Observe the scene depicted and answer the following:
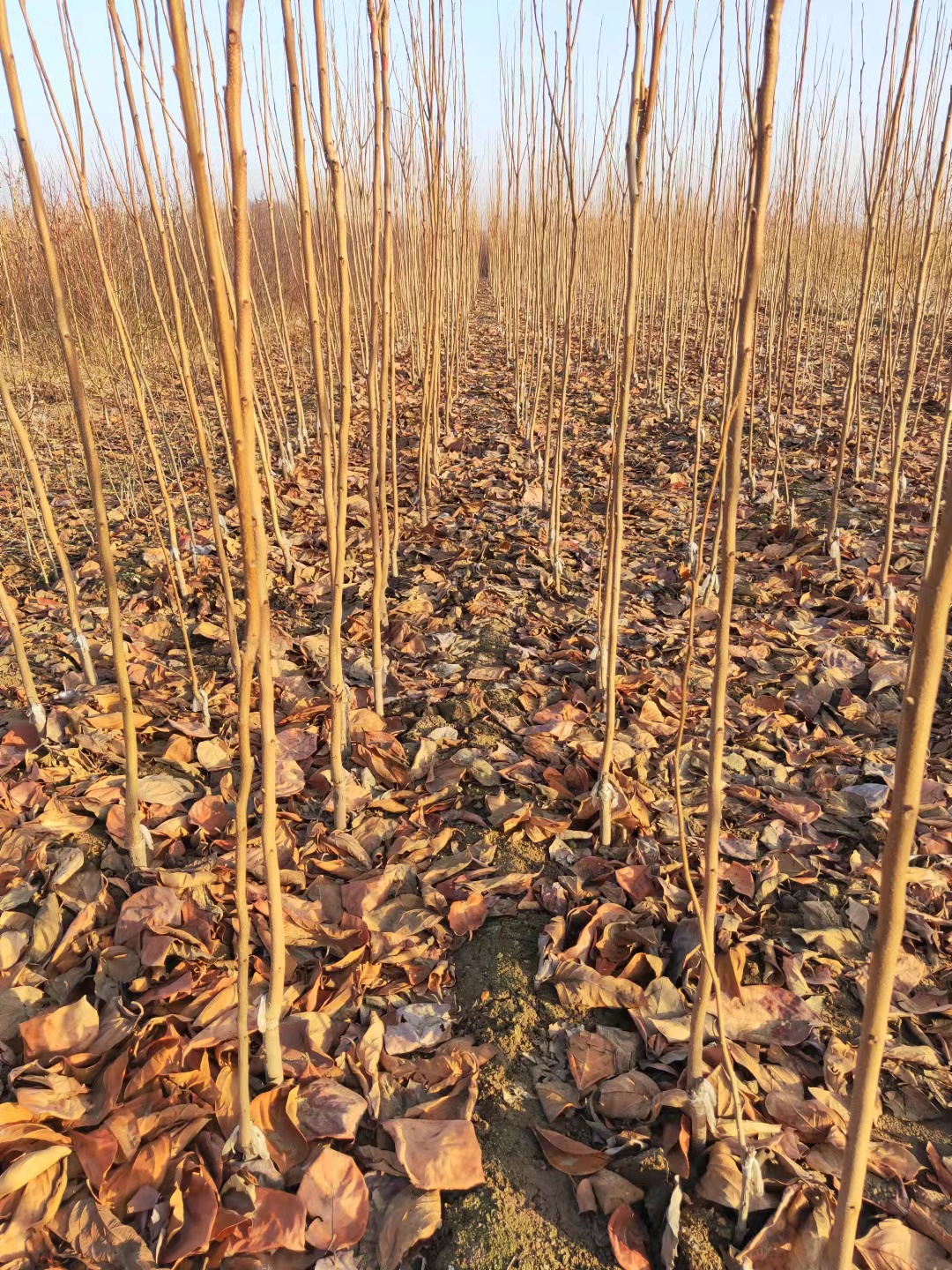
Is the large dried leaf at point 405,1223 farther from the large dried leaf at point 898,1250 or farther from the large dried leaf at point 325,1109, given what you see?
the large dried leaf at point 898,1250

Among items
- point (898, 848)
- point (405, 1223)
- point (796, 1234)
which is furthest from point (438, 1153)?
point (898, 848)

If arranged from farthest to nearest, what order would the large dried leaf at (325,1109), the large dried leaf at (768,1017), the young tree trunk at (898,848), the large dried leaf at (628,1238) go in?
the large dried leaf at (768,1017)
the large dried leaf at (325,1109)
the large dried leaf at (628,1238)
the young tree trunk at (898,848)

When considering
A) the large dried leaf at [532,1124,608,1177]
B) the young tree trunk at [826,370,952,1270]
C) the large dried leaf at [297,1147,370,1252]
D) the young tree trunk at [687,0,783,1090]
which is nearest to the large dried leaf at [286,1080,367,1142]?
the large dried leaf at [297,1147,370,1252]

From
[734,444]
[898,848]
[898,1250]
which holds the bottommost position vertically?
[898,1250]

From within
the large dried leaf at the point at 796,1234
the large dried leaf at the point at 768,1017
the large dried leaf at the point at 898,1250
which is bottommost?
the large dried leaf at the point at 898,1250

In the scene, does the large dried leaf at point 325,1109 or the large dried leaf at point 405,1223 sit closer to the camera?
the large dried leaf at point 405,1223

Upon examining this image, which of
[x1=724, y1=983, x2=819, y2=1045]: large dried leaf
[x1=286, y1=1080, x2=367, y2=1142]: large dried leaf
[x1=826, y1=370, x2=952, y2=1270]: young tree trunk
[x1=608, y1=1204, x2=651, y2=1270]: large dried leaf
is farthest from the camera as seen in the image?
[x1=724, y1=983, x2=819, y2=1045]: large dried leaf

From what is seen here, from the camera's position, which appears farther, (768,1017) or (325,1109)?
(768,1017)

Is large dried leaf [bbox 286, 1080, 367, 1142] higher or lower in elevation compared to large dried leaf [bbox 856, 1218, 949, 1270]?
higher

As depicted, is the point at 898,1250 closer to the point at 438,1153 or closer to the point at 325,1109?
the point at 438,1153

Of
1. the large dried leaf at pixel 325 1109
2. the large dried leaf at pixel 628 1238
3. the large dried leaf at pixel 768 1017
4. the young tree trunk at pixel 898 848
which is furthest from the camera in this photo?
the large dried leaf at pixel 768 1017

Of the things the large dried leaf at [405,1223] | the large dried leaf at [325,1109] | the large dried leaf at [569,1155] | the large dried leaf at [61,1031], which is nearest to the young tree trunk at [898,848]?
the large dried leaf at [569,1155]

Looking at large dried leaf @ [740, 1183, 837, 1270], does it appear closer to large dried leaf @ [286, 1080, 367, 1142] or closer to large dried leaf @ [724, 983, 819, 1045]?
large dried leaf @ [724, 983, 819, 1045]

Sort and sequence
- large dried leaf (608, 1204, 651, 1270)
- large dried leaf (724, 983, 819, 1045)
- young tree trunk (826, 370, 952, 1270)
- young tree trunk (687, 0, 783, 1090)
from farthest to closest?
large dried leaf (724, 983, 819, 1045)
large dried leaf (608, 1204, 651, 1270)
young tree trunk (687, 0, 783, 1090)
young tree trunk (826, 370, 952, 1270)
